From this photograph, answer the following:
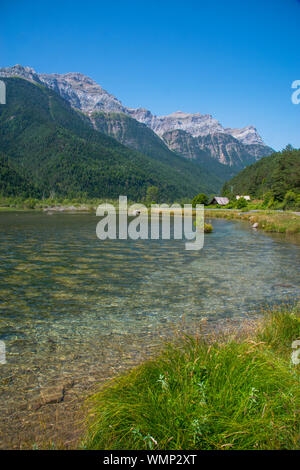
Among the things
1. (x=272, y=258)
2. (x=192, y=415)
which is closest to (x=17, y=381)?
(x=192, y=415)

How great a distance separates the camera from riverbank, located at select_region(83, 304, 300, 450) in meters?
3.22

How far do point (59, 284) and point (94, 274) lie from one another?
2397mm

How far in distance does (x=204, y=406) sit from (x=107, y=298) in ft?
26.1

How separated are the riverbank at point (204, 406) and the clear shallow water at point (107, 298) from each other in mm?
2028

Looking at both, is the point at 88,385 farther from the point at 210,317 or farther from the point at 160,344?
the point at 210,317

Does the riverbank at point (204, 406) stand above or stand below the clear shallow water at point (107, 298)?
above

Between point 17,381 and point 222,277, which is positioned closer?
point 17,381

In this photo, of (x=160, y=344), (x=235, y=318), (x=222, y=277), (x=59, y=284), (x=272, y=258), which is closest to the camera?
(x=160, y=344)

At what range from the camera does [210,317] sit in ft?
29.8

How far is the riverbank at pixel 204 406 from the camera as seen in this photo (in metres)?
3.22

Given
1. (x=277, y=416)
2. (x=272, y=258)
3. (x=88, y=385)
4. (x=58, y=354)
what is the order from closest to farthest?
(x=277, y=416)
(x=88, y=385)
(x=58, y=354)
(x=272, y=258)

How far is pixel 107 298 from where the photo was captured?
11.2m

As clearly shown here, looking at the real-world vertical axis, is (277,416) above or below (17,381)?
above

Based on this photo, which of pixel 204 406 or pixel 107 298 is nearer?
pixel 204 406
